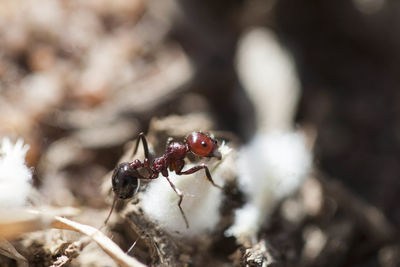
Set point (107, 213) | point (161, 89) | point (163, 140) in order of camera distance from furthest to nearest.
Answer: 1. point (161, 89)
2. point (163, 140)
3. point (107, 213)

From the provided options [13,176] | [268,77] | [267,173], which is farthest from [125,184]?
[268,77]

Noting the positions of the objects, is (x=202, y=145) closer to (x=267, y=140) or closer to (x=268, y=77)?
(x=267, y=140)

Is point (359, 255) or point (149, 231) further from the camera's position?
point (359, 255)

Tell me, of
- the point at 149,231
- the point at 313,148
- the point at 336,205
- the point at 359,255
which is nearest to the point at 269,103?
the point at 313,148

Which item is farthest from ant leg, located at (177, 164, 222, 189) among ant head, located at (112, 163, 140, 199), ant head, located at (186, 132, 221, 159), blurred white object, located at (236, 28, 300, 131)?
blurred white object, located at (236, 28, 300, 131)

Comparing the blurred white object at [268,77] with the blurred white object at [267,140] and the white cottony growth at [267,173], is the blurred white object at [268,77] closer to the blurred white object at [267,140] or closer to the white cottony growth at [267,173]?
the blurred white object at [267,140]

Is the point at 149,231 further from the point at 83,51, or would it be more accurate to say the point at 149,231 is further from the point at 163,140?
the point at 83,51
